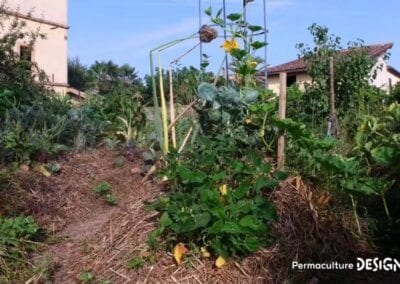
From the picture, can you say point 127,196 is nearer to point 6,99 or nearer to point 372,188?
point 6,99

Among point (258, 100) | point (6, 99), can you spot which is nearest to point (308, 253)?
point (258, 100)

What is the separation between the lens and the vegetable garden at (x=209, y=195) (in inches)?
124

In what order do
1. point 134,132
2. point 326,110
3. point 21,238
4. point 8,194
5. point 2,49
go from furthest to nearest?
point 2,49 < point 326,110 < point 134,132 < point 8,194 < point 21,238

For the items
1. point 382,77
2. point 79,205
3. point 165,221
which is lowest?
point 79,205

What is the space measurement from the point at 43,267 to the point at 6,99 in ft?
9.70

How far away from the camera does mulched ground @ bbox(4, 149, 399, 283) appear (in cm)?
312

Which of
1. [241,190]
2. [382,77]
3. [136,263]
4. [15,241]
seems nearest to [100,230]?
[15,241]

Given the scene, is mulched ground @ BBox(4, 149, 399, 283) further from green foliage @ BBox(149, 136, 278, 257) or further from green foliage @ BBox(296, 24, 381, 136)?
green foliage @ BBox(296, 24, 381, 136)

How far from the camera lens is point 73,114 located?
6.03 meters

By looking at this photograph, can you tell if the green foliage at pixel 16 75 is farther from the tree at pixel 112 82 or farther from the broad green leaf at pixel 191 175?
the broad green leaf at pixel 191 175

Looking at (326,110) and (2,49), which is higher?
(2,49)

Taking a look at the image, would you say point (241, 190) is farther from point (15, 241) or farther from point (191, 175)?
point (15, 241)

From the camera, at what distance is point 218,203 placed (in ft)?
10.2

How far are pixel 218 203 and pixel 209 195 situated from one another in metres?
0.07
